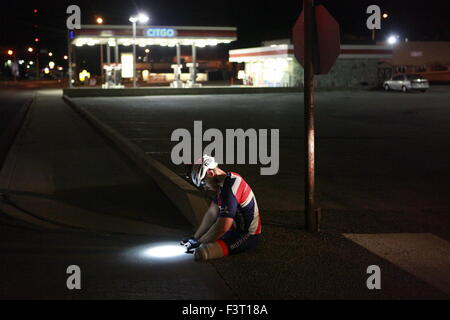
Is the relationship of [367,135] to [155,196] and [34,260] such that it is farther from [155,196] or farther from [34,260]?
[34,260]

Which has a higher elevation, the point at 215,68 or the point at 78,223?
the point at 215,68

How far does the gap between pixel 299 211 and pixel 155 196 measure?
8.42ft

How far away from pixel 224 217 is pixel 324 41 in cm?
243

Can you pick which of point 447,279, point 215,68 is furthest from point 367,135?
point 215,68

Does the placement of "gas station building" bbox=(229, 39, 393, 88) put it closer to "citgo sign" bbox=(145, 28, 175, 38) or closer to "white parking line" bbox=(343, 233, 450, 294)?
"citgo sign" bbox=(145, 28, 175, 38)

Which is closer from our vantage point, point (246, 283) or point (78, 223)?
point (246, 283)

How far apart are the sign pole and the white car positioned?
45032mm

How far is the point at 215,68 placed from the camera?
10981 cm

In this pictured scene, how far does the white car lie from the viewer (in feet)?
167

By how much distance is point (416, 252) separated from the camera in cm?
735

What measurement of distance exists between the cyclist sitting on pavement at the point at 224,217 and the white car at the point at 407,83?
152 ft

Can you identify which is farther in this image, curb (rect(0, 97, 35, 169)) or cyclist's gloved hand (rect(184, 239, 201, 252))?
curb (rect(0, 97, 35, 169))

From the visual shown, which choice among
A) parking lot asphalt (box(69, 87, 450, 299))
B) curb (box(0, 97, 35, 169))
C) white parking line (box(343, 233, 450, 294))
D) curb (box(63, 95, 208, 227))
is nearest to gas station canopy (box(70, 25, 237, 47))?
curb (box(0, 97, 35, 169))

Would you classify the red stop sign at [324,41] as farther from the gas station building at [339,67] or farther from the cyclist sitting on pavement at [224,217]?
the gas station building at [339,67]
